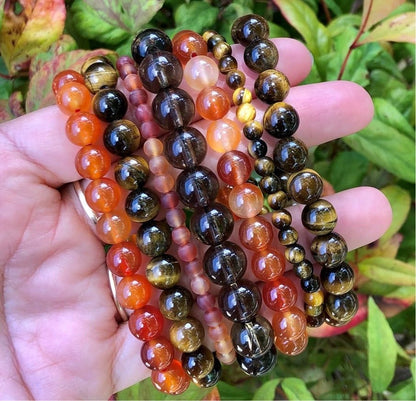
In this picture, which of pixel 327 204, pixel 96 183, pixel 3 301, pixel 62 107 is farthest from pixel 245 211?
pixel 3 301

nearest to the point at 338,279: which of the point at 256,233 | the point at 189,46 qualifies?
the point at 256,233

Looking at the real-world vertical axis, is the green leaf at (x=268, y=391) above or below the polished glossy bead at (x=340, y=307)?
below

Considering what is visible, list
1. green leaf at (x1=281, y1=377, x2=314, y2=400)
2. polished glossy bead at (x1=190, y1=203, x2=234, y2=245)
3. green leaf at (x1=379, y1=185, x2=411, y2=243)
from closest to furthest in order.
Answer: polished glossy bead at (x1=190, y1=203, x2=234, y2=245) → green leaf at (x1=281, y1=377, x2=314, y2=400) → green leaf at (x1=379, y1=185, x2=411, y2=243)

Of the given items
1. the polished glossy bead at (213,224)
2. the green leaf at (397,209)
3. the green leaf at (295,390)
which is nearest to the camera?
the polished glossy bead at (213,224)

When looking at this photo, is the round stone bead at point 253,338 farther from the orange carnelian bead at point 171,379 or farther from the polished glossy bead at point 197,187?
the polished glossy bead at point 197,187

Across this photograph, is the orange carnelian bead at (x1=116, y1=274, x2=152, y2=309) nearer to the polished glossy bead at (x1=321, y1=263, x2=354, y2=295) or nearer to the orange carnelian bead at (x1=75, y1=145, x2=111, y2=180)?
the orange carnelian bead at (x1=75, y1=145, x2=111, y2=180)

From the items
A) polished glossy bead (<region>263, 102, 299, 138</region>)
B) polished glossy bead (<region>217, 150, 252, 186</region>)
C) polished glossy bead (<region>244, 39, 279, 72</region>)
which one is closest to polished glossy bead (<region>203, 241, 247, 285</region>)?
polished glossy bead (<region>217, 150, 252, 186</region>)

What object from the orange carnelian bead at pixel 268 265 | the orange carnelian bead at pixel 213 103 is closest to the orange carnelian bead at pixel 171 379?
the orange carnelian bead at pixel 268 265
